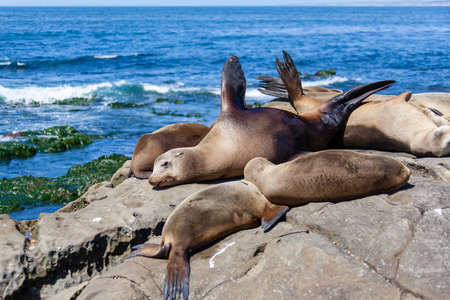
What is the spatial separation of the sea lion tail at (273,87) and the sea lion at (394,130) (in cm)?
128

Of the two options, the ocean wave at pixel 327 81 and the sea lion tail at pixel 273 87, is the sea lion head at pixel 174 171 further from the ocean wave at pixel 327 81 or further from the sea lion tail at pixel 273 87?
the ocean wave at pixel 327 81

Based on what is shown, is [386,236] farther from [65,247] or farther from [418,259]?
[65,247]

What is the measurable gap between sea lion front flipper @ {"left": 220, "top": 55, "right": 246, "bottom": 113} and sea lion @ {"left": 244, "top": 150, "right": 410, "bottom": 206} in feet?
5.30

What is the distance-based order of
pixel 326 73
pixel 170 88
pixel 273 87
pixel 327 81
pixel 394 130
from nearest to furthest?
pixel 394 130 < pixel 273 87 < pixel 170 88 < pixel 327 81 < pixel 326 73

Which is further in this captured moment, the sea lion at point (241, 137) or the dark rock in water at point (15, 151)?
the dark rock in water at point (15, 151)

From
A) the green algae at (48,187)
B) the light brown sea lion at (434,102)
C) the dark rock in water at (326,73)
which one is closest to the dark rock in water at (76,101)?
the green algae at (48,187)

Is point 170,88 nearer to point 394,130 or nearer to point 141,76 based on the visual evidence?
point 141,76

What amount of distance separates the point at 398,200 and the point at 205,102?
12.9 meters

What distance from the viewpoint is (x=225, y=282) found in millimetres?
3541

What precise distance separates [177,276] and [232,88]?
2.91 metres

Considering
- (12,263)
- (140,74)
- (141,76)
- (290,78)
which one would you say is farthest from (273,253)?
(140,74)

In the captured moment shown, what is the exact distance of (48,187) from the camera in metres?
7.43

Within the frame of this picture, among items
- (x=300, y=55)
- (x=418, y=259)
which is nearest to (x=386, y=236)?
(x=418, y=259)

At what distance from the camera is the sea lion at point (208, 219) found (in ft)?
13.0
